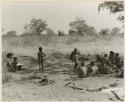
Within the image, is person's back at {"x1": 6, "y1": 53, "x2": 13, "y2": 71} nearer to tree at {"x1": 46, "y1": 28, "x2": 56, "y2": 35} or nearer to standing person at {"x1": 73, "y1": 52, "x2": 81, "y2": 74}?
Answer: tree at {"x1": 46, "y1": 28, "x2": 56, "y2": 35}

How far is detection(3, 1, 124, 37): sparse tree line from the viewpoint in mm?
1807

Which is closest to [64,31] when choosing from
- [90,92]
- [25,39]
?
[25,39]

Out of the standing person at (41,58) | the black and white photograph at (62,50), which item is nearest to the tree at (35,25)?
the black and white photograph at (62,50)

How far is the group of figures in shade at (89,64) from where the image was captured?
181cm

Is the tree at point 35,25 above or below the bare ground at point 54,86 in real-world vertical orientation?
above

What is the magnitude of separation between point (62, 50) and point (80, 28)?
0.14 metres

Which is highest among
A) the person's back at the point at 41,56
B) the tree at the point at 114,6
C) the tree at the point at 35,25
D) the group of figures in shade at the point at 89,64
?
the tree at the point at 114,6

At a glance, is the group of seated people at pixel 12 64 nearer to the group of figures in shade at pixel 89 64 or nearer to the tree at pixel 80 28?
the group of figures in shade at pixel 89 64

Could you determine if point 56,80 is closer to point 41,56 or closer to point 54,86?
point 54,86

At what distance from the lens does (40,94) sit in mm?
1836

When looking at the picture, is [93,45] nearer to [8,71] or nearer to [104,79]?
[104,79]

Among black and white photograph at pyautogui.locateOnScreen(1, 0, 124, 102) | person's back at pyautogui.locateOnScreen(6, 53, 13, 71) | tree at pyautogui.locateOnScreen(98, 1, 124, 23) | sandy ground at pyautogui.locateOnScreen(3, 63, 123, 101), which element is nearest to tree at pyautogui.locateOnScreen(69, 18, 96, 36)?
black and white photograph at pyautogui.locateOnScreen(1, 0, 124, 102)

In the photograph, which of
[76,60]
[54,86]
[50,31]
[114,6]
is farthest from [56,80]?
[114,6]

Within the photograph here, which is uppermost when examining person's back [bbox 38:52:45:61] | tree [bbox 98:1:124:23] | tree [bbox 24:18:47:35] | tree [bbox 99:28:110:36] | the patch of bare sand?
tree [bbox 98:1:124:23]
